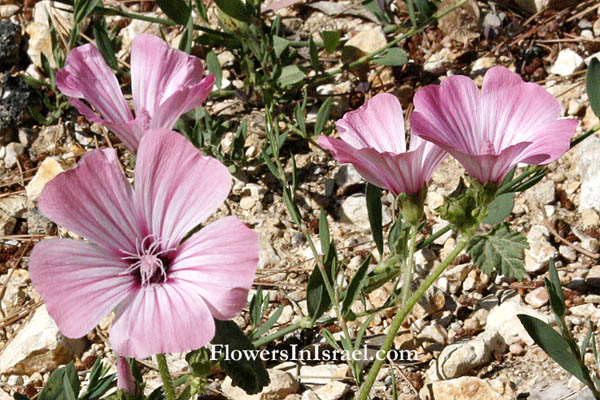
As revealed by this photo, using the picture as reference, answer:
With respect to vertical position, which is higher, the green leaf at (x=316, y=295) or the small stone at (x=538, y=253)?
the green leaf at (x=316, y=295)

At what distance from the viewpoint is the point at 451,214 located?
1676 mm

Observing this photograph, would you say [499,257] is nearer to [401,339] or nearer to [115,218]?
[401,339]

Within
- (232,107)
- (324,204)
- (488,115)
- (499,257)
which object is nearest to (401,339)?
(499,257)

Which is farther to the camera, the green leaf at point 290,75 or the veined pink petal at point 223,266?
the green leaf at point 290,75

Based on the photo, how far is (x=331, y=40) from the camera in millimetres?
3260

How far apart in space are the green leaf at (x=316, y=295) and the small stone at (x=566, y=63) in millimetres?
1864

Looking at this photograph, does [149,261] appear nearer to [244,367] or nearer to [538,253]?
[244,367]

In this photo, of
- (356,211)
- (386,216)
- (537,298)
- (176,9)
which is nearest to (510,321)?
(537,298)

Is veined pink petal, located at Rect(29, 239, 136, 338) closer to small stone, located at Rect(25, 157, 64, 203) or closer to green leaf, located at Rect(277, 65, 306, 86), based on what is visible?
small stone, located at Rect(25, 157, 64, 203)

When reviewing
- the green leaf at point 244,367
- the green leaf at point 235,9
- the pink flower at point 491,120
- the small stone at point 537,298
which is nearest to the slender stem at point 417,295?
the pink flower at point 491,120

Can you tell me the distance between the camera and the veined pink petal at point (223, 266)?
1423mm

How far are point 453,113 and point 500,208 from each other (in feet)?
2.23

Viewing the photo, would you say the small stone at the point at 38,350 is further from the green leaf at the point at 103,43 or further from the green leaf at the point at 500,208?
the green leaf at the point at 500,208

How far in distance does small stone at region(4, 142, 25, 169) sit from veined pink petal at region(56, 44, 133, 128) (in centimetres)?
156
